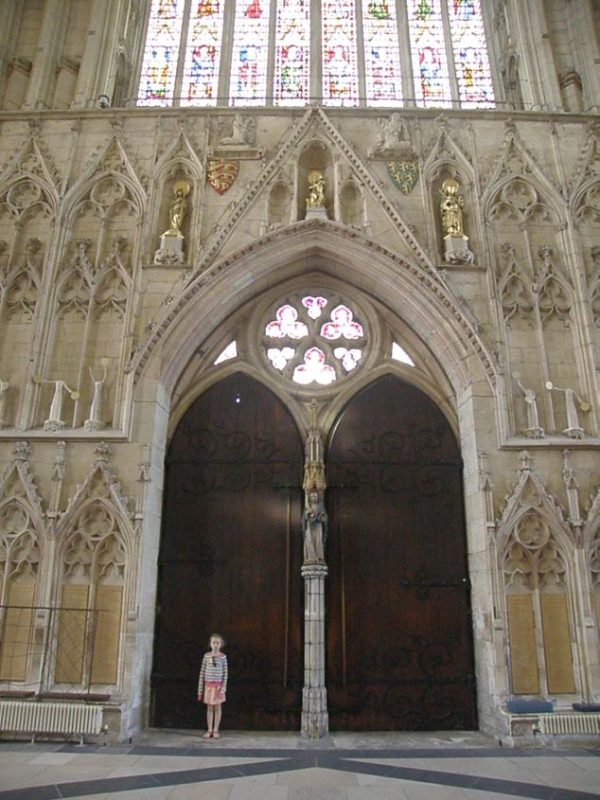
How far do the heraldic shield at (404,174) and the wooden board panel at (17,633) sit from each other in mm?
7570

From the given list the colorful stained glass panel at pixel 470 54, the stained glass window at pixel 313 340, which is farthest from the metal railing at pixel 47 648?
the colorful stained glass panel at pixel 470 54

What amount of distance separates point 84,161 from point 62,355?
3174mm

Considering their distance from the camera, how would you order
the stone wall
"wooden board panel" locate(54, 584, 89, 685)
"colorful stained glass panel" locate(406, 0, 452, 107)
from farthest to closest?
"colorful stained glass panel" locate(406, 0, 452, 107) → the stone wall → "wooden board panel" locate(54, 584, 89, 685)

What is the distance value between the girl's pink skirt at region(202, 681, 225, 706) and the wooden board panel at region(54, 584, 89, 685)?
1503 mm

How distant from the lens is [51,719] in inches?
273

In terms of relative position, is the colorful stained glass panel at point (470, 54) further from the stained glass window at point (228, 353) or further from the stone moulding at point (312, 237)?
the stained glass window at point (228, 353)

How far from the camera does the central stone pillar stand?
7543 mm

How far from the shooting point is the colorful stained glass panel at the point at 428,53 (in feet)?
38.8

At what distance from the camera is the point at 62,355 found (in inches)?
350

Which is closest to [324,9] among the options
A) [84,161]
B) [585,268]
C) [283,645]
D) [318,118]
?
[318,118]

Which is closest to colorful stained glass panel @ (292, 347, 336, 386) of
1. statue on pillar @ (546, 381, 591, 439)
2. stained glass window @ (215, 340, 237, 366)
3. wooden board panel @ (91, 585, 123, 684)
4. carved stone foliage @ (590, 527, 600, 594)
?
stained glass window @ (215, 340, 237, 366)

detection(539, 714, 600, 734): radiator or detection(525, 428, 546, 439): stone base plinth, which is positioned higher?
detection(525, 428, 546, 439): stone base plinth

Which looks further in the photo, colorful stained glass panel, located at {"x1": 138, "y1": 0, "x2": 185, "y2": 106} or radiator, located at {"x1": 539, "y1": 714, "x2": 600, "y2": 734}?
colorful stained glass panel, located at {"x1": 138, "y1": 0, "x2": 185, "y2": 106}

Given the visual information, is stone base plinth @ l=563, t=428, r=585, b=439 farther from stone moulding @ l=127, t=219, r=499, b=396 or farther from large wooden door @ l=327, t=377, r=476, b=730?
large wooden door @ l=327, t=377, r=476, b=730
